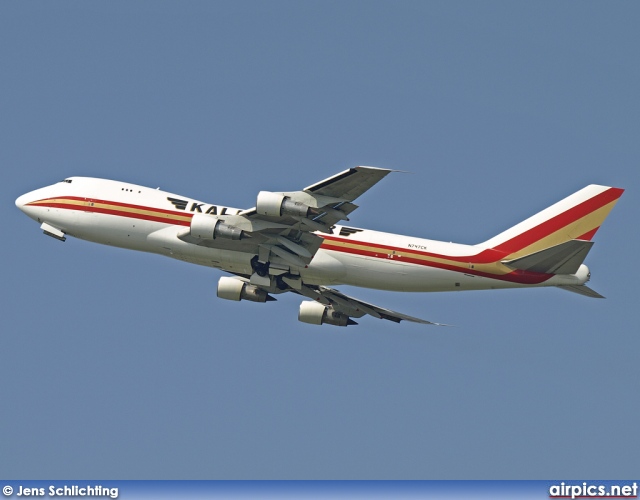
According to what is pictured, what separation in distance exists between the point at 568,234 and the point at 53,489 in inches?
1295

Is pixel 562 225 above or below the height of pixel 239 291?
above

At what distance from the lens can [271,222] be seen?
64688 millimetres

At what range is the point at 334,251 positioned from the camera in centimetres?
6750

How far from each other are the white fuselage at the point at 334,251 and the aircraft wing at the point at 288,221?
3.64ft

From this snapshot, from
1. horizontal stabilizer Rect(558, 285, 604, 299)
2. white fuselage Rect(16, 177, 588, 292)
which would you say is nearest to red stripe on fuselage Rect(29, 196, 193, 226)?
white fuselage Rect(16, 177, 588, 292)

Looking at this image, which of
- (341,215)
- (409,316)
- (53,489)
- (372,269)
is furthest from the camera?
(409,316)

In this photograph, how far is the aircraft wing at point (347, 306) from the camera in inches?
2864

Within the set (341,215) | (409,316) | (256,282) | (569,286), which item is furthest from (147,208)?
(569,286)

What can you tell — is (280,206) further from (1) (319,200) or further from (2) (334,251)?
(2) (334,251)

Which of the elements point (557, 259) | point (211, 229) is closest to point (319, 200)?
point (211, 229)

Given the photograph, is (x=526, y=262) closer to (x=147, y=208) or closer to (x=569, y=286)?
(x=569, y=286)

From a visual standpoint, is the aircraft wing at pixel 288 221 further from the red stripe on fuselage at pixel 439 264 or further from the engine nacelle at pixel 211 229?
the red stripe on fuselage at pixel 439 264

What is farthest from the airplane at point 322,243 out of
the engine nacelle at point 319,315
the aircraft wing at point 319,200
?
the engine nacelle at point 319,315

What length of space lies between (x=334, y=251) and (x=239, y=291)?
296 inches
